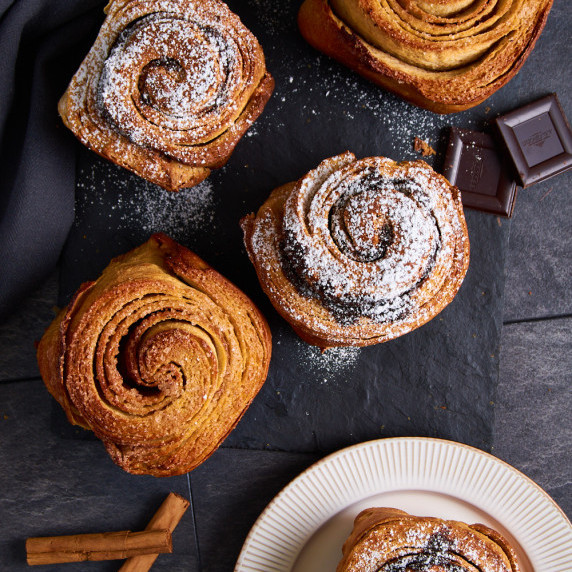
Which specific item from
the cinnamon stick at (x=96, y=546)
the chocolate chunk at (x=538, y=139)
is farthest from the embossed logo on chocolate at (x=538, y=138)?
the cinnamon stick at (x=96, y=546)

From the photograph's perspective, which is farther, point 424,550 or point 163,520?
point 163,520

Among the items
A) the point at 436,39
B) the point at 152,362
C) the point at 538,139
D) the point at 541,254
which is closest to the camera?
the point at 152,362

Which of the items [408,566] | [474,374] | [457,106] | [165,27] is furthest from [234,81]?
[408,566]

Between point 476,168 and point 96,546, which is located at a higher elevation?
point 476,168

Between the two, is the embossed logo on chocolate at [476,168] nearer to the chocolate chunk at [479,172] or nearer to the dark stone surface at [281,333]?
the chocolate chunk at [479,172]

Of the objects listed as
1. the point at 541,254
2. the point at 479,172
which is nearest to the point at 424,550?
the point at 541,254

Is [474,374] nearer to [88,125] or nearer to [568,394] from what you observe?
[568,394]

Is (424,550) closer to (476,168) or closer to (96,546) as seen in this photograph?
(96,546)

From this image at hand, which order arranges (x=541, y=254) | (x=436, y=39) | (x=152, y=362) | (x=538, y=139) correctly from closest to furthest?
1. (x=152, y=362)
2. (x=436, y=39)
3. (x=538, y=139)
4. (x=541, y=254)

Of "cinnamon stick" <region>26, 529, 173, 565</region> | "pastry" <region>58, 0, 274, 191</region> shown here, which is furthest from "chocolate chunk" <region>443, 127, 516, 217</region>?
→ "cinnamon stick" <region>26, 529, 173, 565</region>
